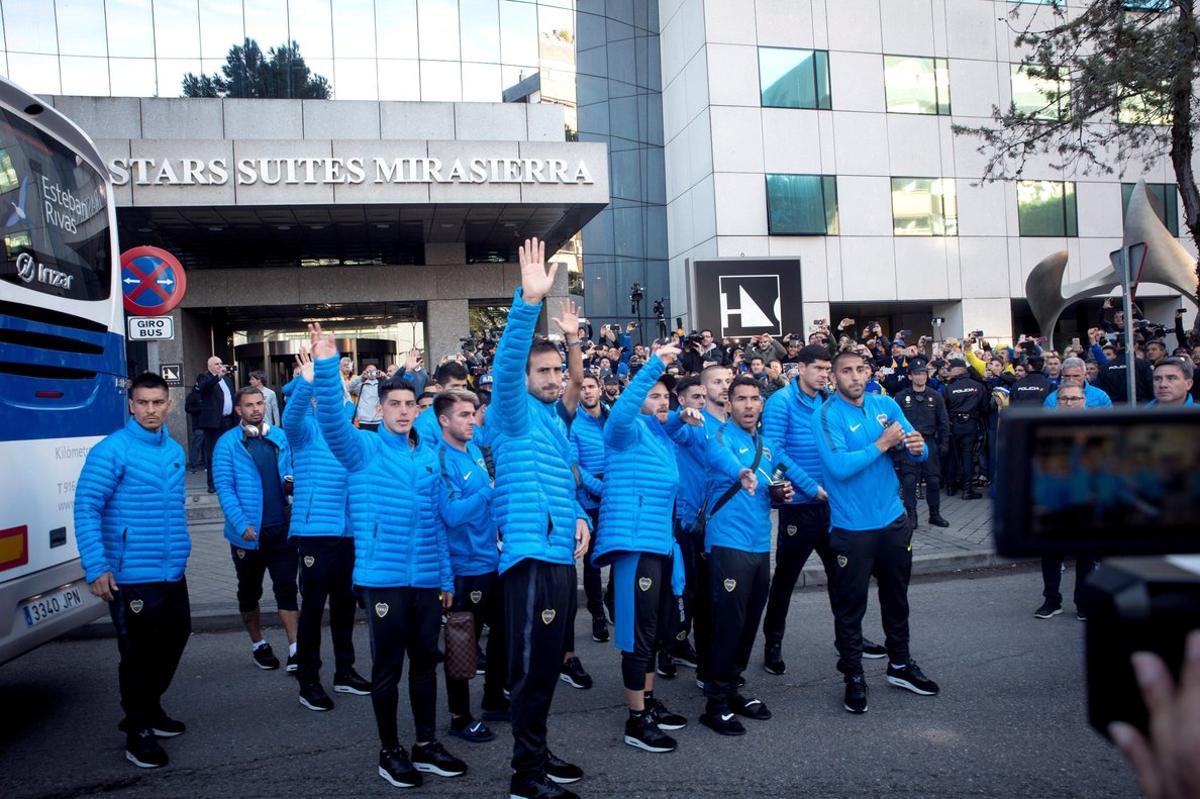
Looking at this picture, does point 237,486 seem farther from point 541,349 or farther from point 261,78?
point 261,78

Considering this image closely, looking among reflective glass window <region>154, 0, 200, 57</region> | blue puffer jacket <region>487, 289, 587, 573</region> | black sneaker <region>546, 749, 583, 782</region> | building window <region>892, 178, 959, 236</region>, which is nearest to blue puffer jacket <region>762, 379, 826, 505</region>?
blue puffer jacket <region>487, 289, 587, 573</region>

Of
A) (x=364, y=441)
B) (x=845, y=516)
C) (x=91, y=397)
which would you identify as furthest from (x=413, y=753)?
(x=91, y=397)

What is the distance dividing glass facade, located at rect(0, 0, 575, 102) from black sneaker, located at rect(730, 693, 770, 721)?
59.7ft

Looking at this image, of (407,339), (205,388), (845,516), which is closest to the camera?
(845,516)

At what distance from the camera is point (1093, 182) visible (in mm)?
26078

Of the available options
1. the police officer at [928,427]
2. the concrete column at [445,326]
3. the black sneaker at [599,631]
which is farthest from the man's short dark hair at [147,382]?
the concrete column at [445,326]

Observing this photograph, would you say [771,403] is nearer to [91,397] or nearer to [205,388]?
[91,397]

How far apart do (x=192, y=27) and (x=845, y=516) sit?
19.6 meters

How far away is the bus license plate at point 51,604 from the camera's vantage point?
Result: 16.4ft

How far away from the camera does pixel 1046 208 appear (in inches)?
1014

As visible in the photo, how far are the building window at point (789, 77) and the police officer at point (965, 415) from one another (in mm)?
13371

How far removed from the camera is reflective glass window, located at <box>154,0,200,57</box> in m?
19.4

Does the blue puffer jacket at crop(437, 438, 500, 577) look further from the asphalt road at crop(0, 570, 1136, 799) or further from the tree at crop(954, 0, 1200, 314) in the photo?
the tree at crop(954, 0, 1200, 314)

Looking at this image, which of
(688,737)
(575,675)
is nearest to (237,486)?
(575,675)
